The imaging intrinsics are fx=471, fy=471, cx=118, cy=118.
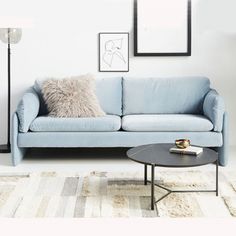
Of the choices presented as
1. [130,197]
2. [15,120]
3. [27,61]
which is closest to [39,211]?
[130,197]

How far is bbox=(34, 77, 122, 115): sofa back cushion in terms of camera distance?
4.92 meters

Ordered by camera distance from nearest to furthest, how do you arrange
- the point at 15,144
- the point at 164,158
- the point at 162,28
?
the point at 164,158, the point at 15,144, the point at 162,28

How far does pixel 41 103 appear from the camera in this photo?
4.89 m

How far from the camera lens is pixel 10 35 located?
16.3 feet

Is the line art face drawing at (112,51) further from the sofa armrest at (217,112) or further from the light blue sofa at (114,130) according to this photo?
the sofa armrest at (217,112)

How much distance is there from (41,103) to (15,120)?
673 millimetres

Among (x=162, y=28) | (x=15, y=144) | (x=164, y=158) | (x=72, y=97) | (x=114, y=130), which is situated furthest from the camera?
(x=162, y=28)

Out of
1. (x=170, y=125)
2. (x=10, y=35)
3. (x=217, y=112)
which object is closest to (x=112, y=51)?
(x=10, y=35)

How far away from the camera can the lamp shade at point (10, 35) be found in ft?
16.1

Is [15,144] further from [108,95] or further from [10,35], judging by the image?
[10,35]

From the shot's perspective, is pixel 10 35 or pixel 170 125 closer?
pixel 170 125

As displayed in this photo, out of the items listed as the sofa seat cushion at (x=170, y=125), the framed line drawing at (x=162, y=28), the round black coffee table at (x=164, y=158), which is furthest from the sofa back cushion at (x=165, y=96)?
the round black coffee table at (x=164, y=158)

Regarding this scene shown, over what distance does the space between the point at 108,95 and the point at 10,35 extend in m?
1.21

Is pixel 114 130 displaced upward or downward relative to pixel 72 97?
downward
